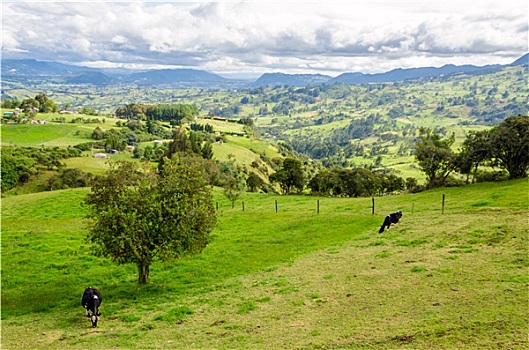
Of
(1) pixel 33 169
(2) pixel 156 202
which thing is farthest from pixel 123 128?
(2) pixel 156 202

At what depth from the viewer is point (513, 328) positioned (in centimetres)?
1303

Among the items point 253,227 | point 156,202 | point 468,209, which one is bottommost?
point 253,227

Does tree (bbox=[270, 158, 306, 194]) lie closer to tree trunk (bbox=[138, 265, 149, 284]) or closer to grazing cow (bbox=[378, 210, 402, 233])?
grazing cow (bbox=[378, 210, 402, 233])

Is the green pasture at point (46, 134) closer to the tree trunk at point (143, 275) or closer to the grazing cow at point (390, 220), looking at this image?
the tree trunk at point (143, 275)

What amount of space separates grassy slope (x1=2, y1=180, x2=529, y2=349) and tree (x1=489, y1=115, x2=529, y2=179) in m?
20.6

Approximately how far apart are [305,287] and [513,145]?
50501 mm

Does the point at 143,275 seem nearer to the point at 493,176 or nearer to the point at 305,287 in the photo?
the point at 305,287

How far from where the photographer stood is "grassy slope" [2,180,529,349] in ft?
48.6

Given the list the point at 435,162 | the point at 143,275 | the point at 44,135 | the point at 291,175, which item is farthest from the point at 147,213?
the point at 44,135

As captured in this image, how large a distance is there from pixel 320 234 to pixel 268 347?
22032 millimetres

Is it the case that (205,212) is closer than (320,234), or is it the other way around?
(205,212)

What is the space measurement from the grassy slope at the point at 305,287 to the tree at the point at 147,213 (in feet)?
9.31

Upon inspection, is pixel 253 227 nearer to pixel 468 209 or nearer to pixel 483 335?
pixel 468 209

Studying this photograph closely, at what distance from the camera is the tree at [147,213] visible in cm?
2375
